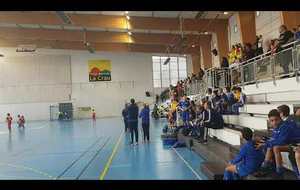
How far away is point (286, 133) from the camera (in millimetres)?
5504

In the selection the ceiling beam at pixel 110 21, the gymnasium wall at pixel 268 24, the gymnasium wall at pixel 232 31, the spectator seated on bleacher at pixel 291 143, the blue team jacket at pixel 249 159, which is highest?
the ceiling beam at pixel 110 21

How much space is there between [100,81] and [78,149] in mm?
29518

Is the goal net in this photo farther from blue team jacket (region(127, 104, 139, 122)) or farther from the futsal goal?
blue team jacket (region(127, 104, 139, 122))

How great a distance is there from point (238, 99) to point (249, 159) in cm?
677

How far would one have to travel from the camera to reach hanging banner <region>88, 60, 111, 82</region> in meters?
43.1

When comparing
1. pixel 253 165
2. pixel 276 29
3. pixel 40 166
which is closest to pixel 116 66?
pixel 276 29

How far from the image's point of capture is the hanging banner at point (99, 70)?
1695 inches

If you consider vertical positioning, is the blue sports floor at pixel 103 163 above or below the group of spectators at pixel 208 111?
below

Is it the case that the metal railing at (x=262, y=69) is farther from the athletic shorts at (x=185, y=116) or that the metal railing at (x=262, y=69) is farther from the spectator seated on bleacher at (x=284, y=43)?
the athletic shorts at (x=185, y=116)

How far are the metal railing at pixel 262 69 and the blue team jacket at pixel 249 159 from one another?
3628 millimetres

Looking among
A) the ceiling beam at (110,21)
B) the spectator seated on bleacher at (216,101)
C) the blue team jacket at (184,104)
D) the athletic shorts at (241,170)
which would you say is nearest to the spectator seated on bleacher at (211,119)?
the spectator seated on bleacher at (216,101)

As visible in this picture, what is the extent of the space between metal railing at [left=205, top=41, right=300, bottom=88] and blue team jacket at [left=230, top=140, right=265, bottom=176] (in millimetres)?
3628

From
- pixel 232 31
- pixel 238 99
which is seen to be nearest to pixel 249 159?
pixel 238 99
